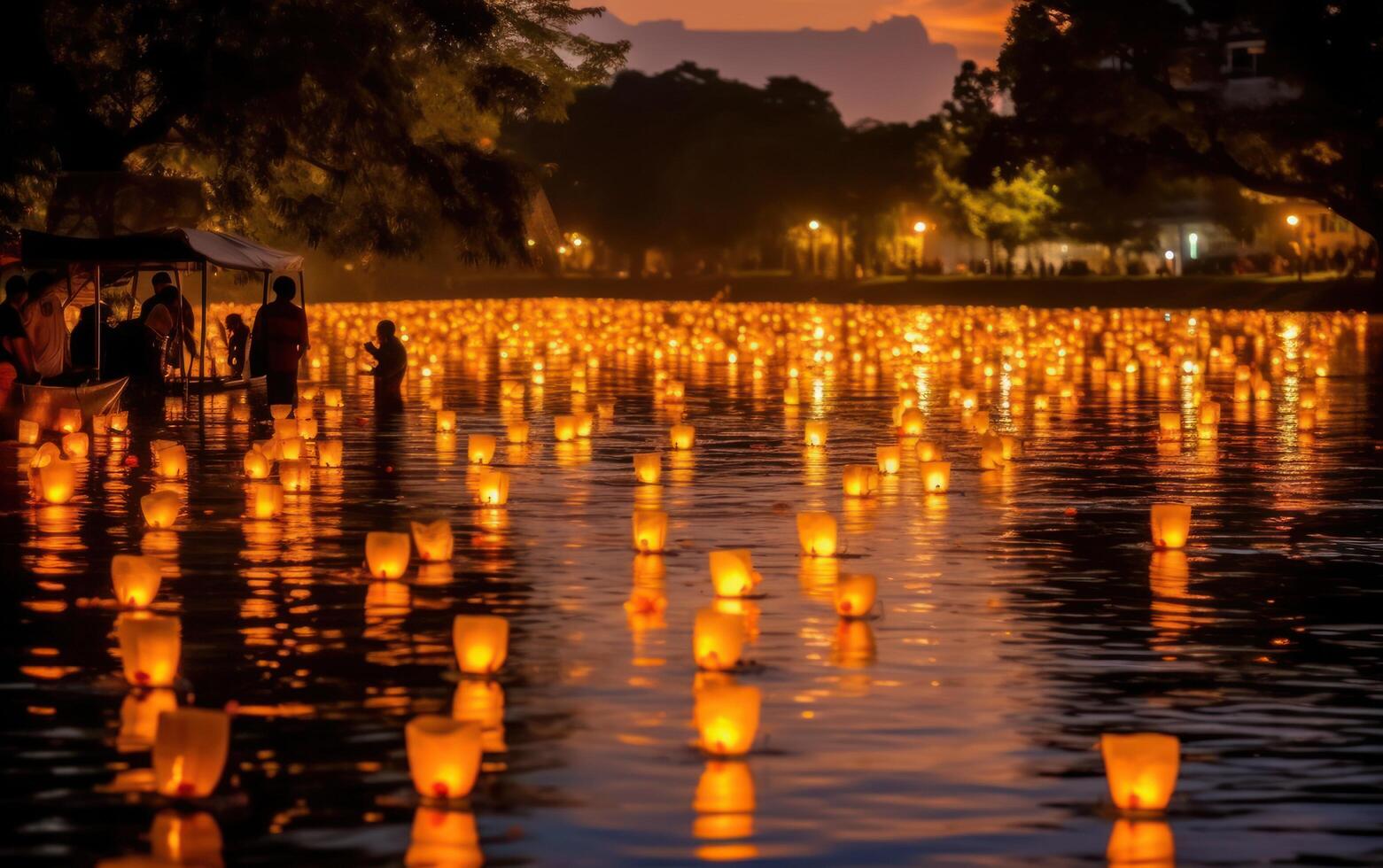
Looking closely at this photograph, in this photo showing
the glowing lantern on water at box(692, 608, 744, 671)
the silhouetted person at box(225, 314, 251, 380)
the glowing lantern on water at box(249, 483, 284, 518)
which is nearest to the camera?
the glowing lantern on water at box(692, 608, 744, 671)

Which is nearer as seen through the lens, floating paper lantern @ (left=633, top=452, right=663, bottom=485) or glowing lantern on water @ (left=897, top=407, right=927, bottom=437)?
floating paper lantern @ (left=633, top=452, right=663, bottom=485)

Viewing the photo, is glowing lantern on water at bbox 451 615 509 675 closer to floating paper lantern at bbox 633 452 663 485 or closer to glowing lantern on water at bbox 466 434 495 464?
floating paper lantern at bbox 633 452 663 485

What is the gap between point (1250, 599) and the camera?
39.8ft

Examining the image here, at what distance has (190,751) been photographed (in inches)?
289

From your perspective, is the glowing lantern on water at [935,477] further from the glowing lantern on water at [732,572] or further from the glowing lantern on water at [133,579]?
the glowing lantern on water at [133,579]

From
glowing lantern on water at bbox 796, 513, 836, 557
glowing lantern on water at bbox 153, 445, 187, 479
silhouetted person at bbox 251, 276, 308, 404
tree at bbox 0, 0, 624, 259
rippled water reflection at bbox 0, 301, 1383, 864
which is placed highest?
tree at bbox 0, 0, 624, 259

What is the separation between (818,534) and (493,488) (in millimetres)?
3705

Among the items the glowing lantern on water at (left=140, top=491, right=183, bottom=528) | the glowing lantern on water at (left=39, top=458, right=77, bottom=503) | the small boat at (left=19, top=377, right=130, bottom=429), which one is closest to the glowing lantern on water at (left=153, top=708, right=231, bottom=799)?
the glowing lantern on water at (left=140, top=491, right=183, bottom=528)

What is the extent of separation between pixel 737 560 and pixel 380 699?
115 inches

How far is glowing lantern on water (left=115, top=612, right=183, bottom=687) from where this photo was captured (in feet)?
30.2

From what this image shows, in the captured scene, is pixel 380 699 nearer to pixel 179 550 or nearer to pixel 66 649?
pixel 66 649

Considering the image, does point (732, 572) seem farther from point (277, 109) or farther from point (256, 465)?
point (277, 109)

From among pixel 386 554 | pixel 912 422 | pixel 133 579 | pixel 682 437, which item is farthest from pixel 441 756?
pixel 912 422

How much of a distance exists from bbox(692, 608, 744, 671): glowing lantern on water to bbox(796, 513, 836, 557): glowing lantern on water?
12.9 feet
